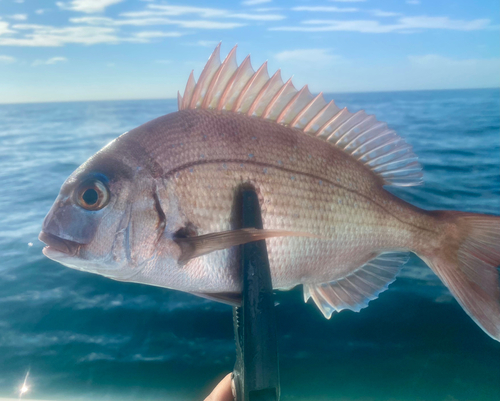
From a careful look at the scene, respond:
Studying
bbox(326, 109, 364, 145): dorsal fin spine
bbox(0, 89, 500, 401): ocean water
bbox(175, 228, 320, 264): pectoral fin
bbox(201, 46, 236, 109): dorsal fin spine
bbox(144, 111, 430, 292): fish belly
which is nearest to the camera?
bbox(175, 228, 320, 264): pectoral fin

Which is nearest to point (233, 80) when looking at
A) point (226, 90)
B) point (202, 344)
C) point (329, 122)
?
point (226, 90)

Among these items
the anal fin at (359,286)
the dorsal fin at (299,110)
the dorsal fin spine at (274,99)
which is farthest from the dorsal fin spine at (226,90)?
the anal fin at (359,286)

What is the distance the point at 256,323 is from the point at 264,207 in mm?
316

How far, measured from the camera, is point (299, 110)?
3.71ft

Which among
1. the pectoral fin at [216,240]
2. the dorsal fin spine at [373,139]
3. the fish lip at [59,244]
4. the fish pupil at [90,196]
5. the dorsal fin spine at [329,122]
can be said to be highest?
the dorsal fin spine at [329,122]

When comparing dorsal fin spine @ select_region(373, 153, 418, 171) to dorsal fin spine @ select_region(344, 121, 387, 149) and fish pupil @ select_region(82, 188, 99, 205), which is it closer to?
dorsal fin spine @ select_region(344, 121, 387, 149)

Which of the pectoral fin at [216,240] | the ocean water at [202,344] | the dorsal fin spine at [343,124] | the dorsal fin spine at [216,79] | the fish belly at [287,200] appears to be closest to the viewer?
the pectoral fin at [216,240]

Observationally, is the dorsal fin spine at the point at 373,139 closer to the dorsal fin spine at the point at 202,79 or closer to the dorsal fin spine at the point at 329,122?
the dorsal fin spine at the point at 329,122

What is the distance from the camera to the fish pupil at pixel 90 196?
904 mm

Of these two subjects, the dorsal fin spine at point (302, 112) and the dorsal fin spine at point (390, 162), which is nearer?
the dorsal fin spine at point (302, 112)

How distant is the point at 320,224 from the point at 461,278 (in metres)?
0.52

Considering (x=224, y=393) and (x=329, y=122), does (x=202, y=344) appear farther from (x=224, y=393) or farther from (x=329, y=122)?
(x=329, y=122)

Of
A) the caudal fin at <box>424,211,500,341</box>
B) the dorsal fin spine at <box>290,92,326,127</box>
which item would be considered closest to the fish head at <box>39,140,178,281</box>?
the dorsal fin spine at <box>290,92,326,127</box>

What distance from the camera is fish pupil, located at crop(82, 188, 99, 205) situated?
2.97 feet
